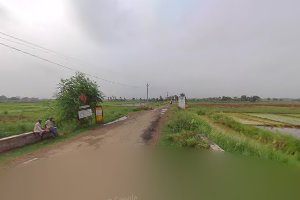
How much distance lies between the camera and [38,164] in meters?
10.1

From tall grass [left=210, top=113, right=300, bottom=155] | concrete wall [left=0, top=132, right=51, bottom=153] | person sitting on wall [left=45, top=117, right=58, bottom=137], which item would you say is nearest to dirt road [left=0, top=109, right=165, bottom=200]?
concrete wall [left=0, top=132, right=51, bottom=153]

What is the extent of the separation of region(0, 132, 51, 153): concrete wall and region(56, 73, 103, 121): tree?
5.05 metres

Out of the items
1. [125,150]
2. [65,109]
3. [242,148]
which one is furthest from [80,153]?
[65,109]

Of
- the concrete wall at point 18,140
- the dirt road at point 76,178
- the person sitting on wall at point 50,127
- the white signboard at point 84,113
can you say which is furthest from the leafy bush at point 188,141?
the white signboard at point 84,113

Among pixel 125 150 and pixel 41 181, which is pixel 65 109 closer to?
pixel 125 150

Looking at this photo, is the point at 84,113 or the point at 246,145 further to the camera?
the point at 84,113

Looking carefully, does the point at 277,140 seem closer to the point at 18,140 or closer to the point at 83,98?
the point at 83,98

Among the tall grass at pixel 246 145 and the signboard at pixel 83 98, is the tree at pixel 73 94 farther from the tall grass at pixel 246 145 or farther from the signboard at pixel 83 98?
the tall grass at pixel 246 145

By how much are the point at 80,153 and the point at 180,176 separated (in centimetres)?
522

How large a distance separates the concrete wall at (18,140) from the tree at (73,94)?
16.6 feet

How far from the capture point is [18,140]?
1459 cm

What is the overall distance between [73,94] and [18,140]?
27.5ft

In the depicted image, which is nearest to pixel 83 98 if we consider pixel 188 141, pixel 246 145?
pixel 188 141

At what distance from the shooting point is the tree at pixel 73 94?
22.1 meters
